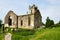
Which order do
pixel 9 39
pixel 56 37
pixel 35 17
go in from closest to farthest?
pixel 9 39
pixel 56 37
pixel 35 17

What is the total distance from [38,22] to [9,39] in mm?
43061

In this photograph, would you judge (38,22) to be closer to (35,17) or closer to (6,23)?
(35,17)

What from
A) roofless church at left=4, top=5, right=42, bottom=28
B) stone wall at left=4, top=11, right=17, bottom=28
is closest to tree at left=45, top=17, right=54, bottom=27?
roofless church at left=4, top=5, right=42, bottom=28

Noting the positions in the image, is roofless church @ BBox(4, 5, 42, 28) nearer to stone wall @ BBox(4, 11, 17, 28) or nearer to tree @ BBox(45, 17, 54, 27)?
stone wall @ BBox(4, 11, 17, 28)

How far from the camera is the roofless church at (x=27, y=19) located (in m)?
57.9

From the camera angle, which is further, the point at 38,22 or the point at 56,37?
the point at 38,22

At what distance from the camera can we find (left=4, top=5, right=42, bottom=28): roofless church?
190ft

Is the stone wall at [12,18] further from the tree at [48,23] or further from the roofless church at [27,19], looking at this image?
the tree at [48,23]

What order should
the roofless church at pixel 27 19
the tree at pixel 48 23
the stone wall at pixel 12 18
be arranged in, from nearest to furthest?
the tree at pixel 48 23 < the roofless church at pixel 27 19 < the stone wall at pixel 12 18

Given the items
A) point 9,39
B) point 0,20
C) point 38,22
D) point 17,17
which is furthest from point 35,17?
point 9,39

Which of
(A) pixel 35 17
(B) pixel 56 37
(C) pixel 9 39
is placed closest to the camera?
(C) pixel 9 39

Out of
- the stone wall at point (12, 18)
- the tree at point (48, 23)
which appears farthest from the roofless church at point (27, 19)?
the tree at point (48, 23)

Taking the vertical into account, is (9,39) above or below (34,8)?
below

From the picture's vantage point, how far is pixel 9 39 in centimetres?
1549
